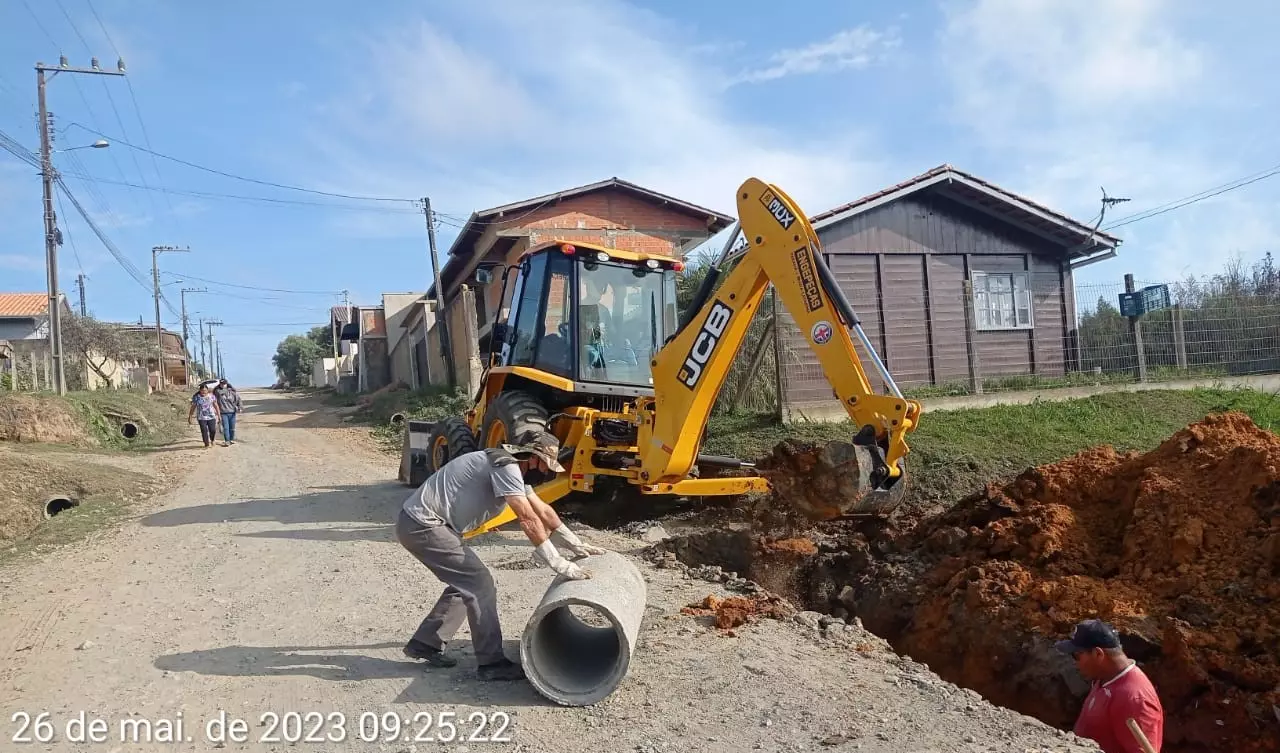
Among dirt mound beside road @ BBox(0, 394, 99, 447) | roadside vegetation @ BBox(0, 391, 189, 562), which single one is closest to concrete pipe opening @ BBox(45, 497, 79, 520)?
roadside vegetation @ BBox(0, 391, 189, 562)

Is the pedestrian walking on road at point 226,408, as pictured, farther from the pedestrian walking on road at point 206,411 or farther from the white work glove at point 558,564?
the white work glove at point 558,564

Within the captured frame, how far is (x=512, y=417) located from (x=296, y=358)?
76.8 metres

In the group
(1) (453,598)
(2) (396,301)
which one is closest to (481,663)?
(1) (453,598)

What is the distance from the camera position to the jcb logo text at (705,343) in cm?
680

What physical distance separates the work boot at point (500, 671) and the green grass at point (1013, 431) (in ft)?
19.4

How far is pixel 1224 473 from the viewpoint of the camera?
6.05m

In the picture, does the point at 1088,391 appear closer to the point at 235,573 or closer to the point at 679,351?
the point at 679,351

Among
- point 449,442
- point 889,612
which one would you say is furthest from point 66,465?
point 889,612

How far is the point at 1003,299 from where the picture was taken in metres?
15.9

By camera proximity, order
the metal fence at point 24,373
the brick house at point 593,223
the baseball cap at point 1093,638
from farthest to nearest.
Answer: the brick house at point 593,223 < the metal fence at point 24,373 < the baseball cap at point 1093,638

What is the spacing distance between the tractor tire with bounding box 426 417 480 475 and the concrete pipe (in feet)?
13.7

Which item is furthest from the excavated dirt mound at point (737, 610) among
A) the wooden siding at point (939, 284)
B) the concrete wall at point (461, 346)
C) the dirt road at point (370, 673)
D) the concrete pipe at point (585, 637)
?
the concrete wall at point (461, 346)

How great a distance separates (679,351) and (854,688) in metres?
3.25

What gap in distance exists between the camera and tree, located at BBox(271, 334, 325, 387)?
243 ft
